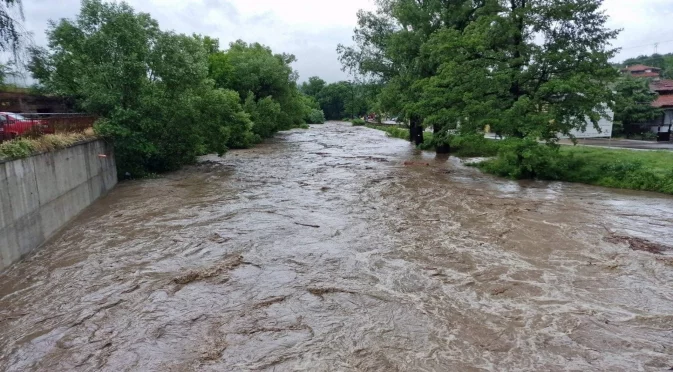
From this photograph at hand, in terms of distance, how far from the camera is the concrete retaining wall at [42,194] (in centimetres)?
883

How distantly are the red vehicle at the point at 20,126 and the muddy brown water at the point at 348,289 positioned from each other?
282cm

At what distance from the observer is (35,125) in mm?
11828

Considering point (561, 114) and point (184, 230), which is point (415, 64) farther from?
point (184, 230)

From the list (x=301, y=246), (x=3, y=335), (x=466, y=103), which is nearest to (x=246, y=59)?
(x=466, y=103)

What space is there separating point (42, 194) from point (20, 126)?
1.99 meters

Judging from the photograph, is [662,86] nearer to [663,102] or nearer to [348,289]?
[663,102]

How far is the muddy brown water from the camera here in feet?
18.9

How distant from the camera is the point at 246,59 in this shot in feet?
140

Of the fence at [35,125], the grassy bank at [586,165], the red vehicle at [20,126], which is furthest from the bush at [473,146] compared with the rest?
the red vehicle at [20,126]

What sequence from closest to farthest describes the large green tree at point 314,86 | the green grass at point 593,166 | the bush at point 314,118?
the green grass at point 593,166 < the bush at point 314,118 < the large green tree at point 314,86

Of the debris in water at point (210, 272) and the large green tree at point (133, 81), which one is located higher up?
the large green tree at point (133, 81)

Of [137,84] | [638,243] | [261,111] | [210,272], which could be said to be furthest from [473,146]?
[261,111]

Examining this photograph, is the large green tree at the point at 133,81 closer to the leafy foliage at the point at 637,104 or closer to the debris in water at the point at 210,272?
the debris in water at the point at 210,272

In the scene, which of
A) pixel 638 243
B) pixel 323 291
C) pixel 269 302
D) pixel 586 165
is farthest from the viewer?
pixel 586 165
